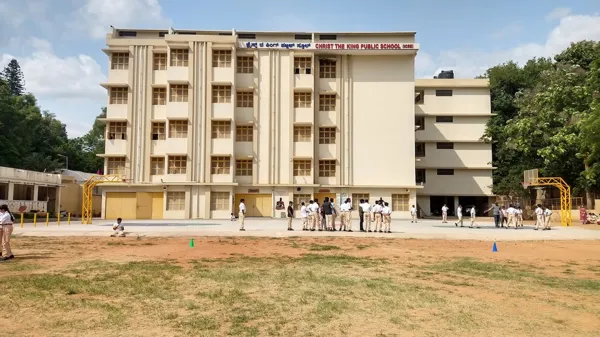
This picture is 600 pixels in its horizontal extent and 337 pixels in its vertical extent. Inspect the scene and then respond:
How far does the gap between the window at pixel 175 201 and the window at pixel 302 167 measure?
1035 cm

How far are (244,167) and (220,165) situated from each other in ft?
7.41

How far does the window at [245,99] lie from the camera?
4138 centimetres

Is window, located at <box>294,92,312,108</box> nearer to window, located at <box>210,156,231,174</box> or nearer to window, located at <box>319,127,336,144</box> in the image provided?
window, located at <box>319,127,336,144</box>

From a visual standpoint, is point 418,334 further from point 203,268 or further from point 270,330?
point 203,268

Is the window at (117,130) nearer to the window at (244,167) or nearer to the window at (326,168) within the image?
the window at (244,167)

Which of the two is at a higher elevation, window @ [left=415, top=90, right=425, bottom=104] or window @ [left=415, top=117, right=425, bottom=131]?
window @ [left=415, top=90, right=425, bottom=104]

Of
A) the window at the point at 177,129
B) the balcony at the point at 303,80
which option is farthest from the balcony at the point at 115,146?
the balcony at the point at 303,80

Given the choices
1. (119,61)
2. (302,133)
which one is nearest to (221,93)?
(302,133)

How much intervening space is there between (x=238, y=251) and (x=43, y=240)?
9.39 m

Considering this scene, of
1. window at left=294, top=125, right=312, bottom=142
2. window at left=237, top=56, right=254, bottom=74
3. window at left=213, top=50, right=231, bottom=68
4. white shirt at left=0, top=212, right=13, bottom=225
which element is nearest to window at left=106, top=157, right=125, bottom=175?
window at left=213, top=50, right=231, bottom=68

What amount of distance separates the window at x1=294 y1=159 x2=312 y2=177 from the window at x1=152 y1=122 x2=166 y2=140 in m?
12.4

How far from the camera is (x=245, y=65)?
41594mm

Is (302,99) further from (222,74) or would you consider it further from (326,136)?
(222,74)

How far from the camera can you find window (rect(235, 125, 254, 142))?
4116 cm
